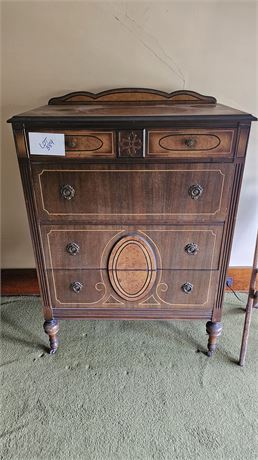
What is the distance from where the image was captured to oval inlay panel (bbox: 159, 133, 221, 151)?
110cm

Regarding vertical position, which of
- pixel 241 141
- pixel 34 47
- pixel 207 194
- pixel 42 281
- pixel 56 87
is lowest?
pixel 42 281

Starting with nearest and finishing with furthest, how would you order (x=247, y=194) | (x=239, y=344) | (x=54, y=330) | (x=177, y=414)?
(x=177, y=414) < (x=54, y=330) < (x=239, y=344) < (x=247, y=194)

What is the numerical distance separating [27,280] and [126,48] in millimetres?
1375

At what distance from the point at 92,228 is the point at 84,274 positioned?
0.71 feet

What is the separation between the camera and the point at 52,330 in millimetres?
1451

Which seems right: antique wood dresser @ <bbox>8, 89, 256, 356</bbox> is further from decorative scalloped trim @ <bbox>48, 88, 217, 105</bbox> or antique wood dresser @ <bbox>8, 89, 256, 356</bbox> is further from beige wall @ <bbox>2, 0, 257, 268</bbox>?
beige wall @ <bbox>2, 0, 257, 268</bbox>

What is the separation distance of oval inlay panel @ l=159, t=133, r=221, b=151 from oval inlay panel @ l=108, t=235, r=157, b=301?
0.37 m

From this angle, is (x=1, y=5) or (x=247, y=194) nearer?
(x=1, y=5)

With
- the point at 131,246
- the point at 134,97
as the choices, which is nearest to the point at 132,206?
the point at 131,246

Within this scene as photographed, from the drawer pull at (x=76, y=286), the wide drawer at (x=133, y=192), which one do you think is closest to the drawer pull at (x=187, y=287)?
the wide drawer at (x=133, y=192)

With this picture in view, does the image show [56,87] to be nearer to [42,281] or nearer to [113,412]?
[42,281]

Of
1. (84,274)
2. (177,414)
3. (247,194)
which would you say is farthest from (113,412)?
(247,194)

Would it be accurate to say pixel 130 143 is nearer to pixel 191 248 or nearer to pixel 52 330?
pixel 191 248

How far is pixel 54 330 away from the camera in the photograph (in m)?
1.46
